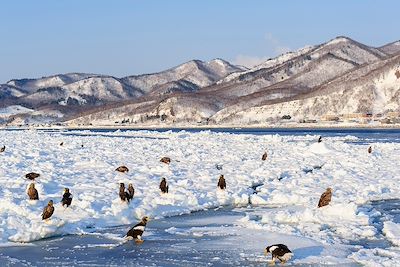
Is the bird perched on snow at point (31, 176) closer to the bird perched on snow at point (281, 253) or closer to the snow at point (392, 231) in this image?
the bird perched on snow at point (281, 253)

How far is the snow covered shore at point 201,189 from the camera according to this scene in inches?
560

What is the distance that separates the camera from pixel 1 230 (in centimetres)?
1340

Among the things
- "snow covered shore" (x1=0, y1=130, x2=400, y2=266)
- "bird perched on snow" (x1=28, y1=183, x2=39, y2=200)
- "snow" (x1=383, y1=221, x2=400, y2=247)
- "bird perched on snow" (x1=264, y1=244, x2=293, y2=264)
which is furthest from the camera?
"bird perched on snow" (x1=28, y1=183, x2=39, y2=200)

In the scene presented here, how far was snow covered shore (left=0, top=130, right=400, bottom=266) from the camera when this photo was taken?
14.2 meters

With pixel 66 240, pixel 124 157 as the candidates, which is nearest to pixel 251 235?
pixel 66 240

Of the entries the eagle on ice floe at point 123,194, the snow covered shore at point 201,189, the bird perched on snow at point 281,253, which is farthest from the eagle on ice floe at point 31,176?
the bird perched on snow at point 281,253

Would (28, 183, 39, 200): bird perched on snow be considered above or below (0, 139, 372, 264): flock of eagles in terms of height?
above

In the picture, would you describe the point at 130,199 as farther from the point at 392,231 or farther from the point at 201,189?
the point at 392,231

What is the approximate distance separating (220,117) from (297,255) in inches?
6864

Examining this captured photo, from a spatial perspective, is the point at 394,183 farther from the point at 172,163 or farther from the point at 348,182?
the point at 172,163

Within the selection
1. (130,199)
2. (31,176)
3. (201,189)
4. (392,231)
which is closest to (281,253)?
(392,231)

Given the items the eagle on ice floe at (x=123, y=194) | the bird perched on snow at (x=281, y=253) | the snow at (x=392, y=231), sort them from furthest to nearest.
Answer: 1. the eagle on ice floe at (x=123, y=194)
2. the snow at (x=392, y=231)
3. the bird perched on snow at (x=281, y=253)

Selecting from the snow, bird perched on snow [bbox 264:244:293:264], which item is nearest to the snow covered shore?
the snow

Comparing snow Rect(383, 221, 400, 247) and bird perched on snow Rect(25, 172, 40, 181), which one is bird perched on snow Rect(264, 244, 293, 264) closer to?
snow Rect(383, 221, 400, 247)
